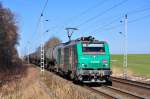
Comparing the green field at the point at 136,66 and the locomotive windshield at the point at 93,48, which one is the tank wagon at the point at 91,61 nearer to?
the locomotive windshield at the point at 93,48

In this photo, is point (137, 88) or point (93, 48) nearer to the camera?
point (137, 88)

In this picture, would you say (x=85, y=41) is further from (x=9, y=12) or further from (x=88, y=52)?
(x=9, y=12)

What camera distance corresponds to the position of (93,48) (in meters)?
31.8

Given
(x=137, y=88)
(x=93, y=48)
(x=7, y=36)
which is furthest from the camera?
(x=7, y=36)

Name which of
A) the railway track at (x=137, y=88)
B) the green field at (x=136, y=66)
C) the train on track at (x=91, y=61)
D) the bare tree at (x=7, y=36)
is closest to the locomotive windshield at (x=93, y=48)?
the train on track at (x=91, y=61)

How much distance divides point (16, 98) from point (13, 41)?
218 ft

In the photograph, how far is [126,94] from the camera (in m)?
24.5

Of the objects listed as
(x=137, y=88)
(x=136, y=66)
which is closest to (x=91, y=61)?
(x=137, y=88)

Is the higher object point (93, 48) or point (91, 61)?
point (93, 48)

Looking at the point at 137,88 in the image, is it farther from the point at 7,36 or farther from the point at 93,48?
the point at 7,36

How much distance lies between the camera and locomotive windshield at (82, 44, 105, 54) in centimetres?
3172

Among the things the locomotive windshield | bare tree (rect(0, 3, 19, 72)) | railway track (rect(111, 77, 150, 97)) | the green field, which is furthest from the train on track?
bare tree (rect(0, 3, 19, 72))

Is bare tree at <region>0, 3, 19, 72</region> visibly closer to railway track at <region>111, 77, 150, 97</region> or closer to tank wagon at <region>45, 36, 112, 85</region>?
tank wagon at <region>45, 36, 112, 85</region>

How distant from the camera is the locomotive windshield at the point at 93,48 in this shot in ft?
104
